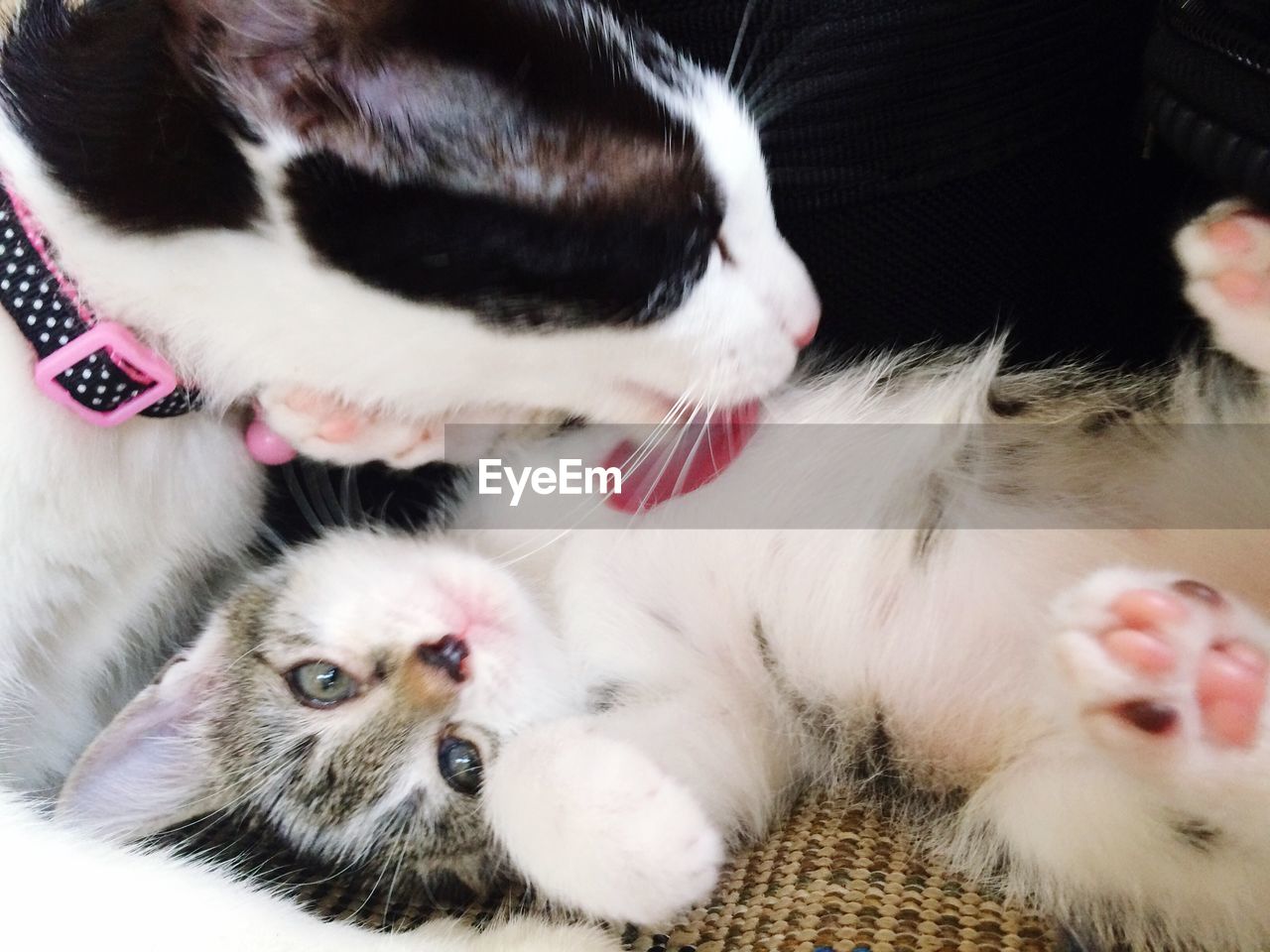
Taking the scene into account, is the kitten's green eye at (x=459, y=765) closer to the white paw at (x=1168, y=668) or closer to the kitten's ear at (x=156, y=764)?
the kitten's ear at (x=156, y=764)

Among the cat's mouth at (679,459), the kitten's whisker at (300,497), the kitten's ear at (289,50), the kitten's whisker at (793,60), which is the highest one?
the kitten's ear at (289,50)

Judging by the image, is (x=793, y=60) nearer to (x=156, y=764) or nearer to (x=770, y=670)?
(x=770, y=670)

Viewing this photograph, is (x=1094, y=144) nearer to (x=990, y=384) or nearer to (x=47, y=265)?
(x=990, y=384)

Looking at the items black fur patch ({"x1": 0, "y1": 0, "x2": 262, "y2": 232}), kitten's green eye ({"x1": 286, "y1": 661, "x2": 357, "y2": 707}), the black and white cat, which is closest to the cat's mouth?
the black and white cat

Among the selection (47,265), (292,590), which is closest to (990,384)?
(292,590)

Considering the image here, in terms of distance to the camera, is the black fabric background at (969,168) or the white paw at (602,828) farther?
the black fabric background at (969,168)

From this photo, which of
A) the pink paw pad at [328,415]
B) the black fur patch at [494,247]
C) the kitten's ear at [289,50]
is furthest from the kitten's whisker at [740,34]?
the pink paw pad at [328,415]

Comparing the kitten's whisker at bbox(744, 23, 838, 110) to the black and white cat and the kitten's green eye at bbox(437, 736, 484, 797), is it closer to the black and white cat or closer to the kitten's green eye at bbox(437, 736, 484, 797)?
the black and white cat
